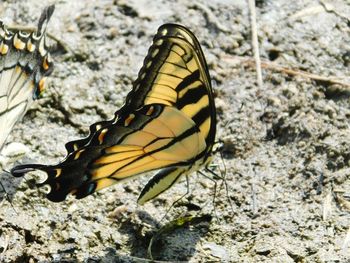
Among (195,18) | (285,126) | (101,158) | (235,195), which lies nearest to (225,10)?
(195,18)

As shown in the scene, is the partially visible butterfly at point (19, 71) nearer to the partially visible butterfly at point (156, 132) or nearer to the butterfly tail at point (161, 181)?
the partially visible butterfly at point (156, 132)

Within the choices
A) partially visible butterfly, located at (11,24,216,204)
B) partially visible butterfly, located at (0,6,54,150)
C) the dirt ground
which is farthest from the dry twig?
partially visible butterfly, located at (0,6,54,150)

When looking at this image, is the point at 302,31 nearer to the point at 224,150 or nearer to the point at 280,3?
the point at 280,3

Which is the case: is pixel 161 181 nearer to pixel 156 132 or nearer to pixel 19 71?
pixel 156 132

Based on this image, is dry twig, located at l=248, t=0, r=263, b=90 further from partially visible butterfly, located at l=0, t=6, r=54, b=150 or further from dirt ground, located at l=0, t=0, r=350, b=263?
partially visible butterfly, located at l=0, t=6, r=54, b=150

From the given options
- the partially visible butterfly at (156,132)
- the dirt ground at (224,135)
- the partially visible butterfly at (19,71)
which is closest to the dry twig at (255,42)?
the dirt ground at (224,135)

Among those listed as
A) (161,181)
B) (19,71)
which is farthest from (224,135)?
(19,71)
